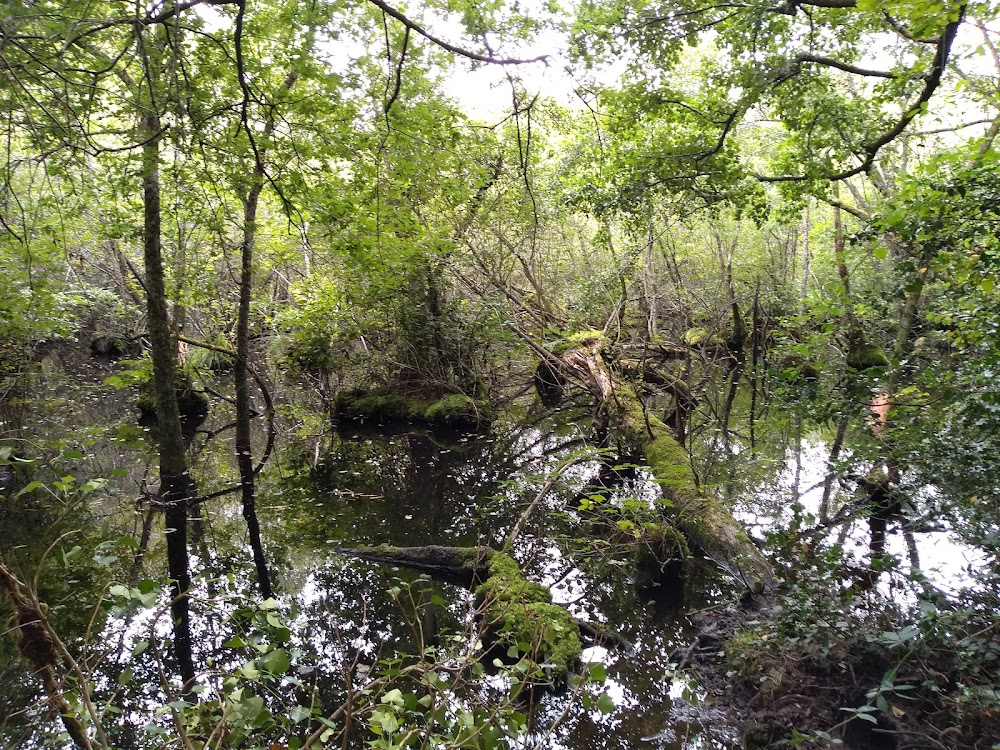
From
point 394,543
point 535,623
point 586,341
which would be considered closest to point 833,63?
point 535,623

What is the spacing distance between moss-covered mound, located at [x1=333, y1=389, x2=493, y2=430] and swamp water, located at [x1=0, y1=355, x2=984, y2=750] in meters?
0.51

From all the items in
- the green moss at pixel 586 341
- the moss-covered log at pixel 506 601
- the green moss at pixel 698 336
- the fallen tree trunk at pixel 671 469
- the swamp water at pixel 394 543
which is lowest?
the swamp water at pixel 394 543

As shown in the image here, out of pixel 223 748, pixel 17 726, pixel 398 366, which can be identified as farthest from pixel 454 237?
pixel 223 748

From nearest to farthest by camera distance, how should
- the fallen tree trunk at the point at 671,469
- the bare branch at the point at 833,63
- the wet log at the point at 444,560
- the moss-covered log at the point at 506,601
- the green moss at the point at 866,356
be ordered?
the moss-covered log at the point at 506,601 < the fallen tree trunk at the point at 671,469 < the wet log at the point at 444,560 < the bare branch at the point at 833,63 < the green moss at the point at 866,356

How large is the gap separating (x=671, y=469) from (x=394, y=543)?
120 inches

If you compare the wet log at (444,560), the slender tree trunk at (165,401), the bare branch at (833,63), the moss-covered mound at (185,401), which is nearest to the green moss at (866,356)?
the bare branch at (833,63)

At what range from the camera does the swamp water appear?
3838mm

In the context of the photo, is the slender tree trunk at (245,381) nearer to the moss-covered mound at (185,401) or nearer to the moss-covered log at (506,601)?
the moss-covered log at (506,601)

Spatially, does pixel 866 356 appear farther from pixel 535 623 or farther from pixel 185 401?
pixel 185 401

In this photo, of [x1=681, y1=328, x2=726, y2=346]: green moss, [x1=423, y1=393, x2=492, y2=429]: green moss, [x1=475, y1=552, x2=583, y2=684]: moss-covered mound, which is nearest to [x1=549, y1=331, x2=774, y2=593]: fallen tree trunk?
[x1=475, y1=552, x2=583, y2=684]: moss-covered mound

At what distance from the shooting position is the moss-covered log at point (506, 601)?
4082 millimetres

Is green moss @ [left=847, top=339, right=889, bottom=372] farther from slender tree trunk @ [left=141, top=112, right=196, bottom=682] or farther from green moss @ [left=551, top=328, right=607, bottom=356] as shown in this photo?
slender tree trunk @ [left=141, top=112, right=196, bottom=682]

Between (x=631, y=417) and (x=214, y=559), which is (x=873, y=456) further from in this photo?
(x=214, y=559)

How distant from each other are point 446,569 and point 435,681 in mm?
3309
